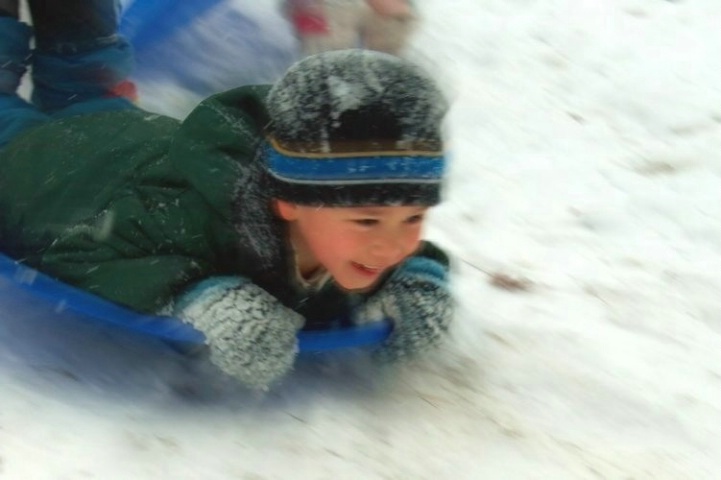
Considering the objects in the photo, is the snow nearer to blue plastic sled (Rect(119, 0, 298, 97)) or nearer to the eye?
the eye

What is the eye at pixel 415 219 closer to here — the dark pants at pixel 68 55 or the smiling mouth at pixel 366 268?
the smiling mouth at pixel 366 268

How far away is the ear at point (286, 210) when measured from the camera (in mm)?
1206

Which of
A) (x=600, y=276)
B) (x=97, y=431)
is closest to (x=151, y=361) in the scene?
(x=97, y=431)

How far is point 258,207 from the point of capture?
1245 millimetres

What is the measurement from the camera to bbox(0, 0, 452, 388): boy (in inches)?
44.0

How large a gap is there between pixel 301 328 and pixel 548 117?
1.26m

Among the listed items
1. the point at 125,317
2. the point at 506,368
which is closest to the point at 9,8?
the point at 125,317

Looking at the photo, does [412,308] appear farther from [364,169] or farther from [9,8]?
[9,8]

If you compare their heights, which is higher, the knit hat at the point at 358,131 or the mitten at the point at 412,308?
the knit hat at the point at 358,131

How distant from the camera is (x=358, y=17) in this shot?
203cm

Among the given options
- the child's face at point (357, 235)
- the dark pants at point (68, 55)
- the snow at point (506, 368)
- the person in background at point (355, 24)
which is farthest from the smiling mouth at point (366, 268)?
the dark pants at point (68, 55)

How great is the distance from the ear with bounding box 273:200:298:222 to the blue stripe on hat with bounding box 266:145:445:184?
60 millimetres

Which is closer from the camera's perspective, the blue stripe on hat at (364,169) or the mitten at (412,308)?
the blue stripe on hat at (364,169)

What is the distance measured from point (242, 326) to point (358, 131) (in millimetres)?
315
